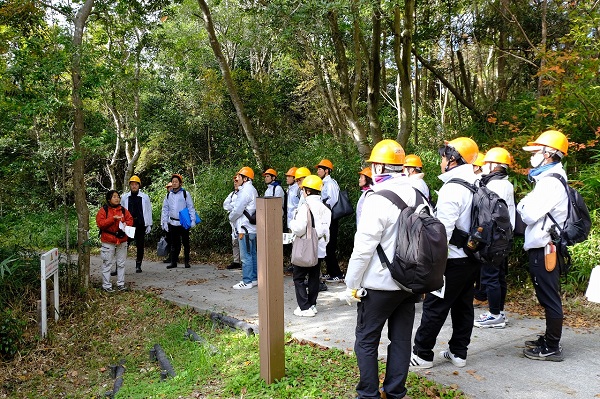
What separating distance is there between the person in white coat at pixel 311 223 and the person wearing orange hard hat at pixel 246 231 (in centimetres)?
199

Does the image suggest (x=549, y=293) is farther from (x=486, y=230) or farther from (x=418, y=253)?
(x=418, y=253)

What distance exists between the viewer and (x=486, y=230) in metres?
4.32

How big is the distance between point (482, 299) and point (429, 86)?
1521 cm

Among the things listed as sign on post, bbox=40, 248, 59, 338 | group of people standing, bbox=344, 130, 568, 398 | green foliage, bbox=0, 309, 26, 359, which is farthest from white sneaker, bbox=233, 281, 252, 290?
group of people standing, bbox=344, 130, 568, 398

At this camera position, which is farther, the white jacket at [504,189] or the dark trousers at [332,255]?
the dark trousers at [332,255]

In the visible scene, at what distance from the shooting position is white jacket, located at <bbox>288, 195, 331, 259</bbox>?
6164 mm

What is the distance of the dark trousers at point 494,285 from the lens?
19.3 ft

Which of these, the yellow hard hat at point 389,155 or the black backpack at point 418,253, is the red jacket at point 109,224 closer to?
the yellow hard hat at point 389,155

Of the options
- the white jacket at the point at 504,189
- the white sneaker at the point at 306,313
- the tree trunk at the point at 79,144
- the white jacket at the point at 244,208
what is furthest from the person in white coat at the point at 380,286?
the tree trunk at the point at 79,144

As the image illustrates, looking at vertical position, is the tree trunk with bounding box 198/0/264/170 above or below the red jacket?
above

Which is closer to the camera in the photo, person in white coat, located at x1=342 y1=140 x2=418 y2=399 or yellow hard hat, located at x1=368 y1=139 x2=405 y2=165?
person in white coat, located at x1=342 y1=140 x2=418 y2=399

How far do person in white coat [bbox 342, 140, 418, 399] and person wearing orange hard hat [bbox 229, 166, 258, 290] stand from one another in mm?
4836

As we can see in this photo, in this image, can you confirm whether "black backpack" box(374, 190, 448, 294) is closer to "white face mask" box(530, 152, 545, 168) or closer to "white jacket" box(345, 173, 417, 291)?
"white jacket" box(345, 173, 417, 291)

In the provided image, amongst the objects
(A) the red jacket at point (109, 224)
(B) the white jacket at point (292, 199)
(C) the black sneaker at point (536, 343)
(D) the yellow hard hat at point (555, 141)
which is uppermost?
(D) the yellow hard hat at point (555, 141)
